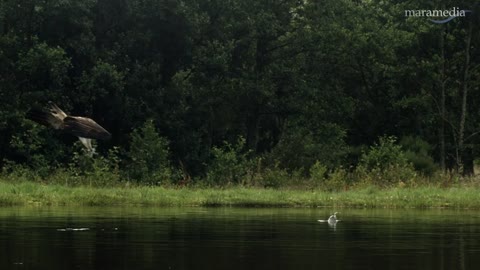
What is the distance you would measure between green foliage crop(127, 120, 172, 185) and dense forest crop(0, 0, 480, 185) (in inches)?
2.9

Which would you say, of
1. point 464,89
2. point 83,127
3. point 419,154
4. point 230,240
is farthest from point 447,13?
point 230,240

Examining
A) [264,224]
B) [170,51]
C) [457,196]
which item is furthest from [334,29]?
[264,224]

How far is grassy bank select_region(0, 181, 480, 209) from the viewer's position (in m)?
31.0

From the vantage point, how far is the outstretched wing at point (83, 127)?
31.2 m

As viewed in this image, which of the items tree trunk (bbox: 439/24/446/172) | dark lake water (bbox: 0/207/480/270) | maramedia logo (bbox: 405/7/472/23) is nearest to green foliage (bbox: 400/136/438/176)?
tree trunk (bbox: 439/24/446/172)

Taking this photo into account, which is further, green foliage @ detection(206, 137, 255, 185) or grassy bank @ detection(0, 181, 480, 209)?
green foliage @ detection(206, 137, 255, 185)

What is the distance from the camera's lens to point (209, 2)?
173 feet

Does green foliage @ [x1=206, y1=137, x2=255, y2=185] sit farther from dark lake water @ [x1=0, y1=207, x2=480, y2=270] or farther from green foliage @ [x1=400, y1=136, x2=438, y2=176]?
dark lake water @ [x1=0, y1=207, x2=480, y2=270]

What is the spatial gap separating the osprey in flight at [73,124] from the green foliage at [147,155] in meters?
10.3

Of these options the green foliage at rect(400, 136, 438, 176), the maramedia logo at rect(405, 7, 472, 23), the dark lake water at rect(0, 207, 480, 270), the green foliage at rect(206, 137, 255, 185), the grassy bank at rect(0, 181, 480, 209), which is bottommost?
the dark lake water at rect(0, 207, 480, 270)

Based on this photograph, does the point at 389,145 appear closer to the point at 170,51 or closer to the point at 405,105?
the point at 405,105

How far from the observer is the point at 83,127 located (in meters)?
31.9

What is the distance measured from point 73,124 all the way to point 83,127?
540mm

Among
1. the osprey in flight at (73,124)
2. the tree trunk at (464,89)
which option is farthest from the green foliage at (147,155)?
the tree trunk at (464,89)
